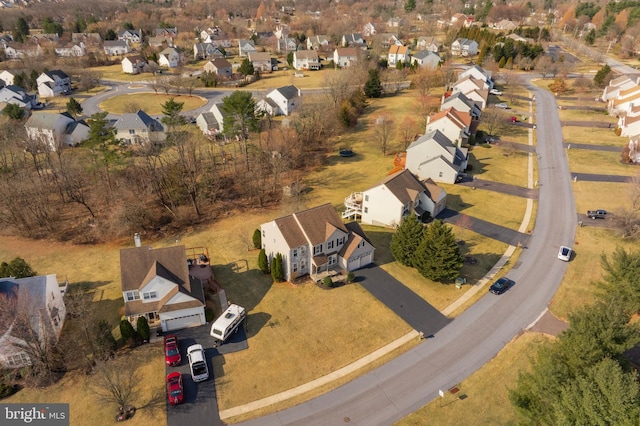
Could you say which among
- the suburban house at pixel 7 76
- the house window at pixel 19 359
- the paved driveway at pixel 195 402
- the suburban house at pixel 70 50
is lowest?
the paved driveway at pixel 195 402

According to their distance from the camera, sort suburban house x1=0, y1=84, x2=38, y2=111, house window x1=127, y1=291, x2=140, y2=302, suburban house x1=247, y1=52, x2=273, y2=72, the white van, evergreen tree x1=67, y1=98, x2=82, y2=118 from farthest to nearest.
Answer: suburban house x1=247, y1=52, x2=273, y2=72, suburban house x1=0, y1=84, x2=38, y2=111, evergreen tree x1=67, y1=98, x2=82, y2=118, house window x1=127, y1=291, x2=140, y2=302, the white van

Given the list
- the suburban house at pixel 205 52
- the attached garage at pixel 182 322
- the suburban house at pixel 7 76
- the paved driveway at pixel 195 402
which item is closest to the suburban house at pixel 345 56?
the suburban house at pixel 205 52

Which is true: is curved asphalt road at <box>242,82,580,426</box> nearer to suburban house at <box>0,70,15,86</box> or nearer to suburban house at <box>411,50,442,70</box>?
suburban house at <box>411,50,442,70</box>

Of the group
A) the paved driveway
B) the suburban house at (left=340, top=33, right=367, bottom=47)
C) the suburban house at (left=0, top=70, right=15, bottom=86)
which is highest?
the suburban house at (left=340, top=33, right=367, bottom=47)

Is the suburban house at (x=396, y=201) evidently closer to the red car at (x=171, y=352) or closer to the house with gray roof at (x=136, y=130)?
the red car at (x=171, y=352)

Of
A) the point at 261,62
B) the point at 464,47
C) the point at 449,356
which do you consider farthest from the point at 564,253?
the point at 464,47

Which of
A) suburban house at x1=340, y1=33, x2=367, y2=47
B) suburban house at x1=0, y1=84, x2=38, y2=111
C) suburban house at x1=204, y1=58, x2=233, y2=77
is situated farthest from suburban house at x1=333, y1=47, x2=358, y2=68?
suburban house at x1=0, y1=84, x2=38, y2=111

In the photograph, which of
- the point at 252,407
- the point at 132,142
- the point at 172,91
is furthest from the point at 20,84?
the point at 252,407
